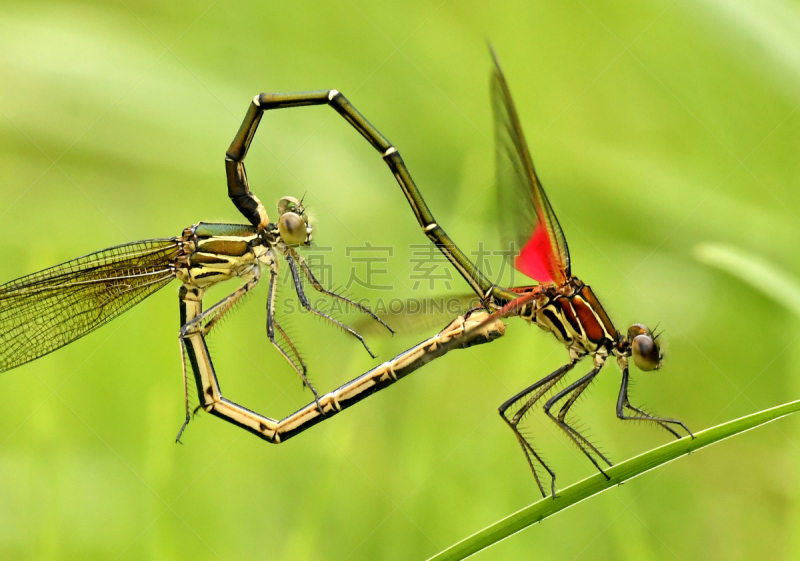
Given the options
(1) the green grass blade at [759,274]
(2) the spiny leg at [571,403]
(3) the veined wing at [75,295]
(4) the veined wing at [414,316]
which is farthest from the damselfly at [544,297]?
(3) the veined wing at [75,295]

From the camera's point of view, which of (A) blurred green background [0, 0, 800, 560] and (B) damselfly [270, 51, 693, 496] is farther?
(A) blurred green background [0, 0, 800, 560]

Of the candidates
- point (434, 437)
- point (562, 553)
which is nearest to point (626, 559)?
point (562, 553)

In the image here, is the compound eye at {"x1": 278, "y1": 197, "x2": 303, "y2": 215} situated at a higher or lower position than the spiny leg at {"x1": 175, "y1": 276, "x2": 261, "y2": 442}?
higher

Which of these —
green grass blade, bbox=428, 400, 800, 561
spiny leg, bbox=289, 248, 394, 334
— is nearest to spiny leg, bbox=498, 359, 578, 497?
green grass blade, bbox=428, 400, 800, 561

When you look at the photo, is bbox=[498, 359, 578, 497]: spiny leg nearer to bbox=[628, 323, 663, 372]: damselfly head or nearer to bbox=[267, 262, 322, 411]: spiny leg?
bbox=[628, 323, 663, 372]: damselfly head

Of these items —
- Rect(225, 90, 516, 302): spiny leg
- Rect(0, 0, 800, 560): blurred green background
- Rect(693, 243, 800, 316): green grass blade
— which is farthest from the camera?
Rect(0, 0, 800, 560): blurred green background

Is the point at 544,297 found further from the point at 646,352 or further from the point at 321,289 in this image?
the point at 321,289

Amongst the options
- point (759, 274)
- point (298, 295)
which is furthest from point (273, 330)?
point (759, 274)
